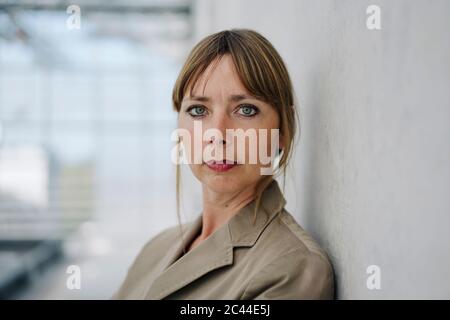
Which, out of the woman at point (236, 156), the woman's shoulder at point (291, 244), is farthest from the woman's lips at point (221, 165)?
the woman's shoulder at point (291, 244)

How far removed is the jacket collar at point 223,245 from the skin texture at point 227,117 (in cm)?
5

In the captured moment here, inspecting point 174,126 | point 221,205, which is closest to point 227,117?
point 221,205

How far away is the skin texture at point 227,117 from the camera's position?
3.24ft

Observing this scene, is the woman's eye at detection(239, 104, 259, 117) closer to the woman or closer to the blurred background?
the woman

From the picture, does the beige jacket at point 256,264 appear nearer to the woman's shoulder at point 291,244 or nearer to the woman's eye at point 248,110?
the woman's shoulder at point 291,244

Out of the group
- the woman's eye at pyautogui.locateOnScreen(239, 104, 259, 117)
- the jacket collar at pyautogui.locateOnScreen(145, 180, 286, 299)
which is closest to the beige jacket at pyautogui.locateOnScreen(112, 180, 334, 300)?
the jacket collar at pyautogui.locateOnScreen(145, 180, 286, 299)

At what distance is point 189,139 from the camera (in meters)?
1.08

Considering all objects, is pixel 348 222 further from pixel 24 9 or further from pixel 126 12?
pixel 126 12

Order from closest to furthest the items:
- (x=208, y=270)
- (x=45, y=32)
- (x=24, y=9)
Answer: (x=208, y=270), (x=24, y=9), (x=45, y=32)

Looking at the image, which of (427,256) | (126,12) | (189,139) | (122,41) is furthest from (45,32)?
(427,256)

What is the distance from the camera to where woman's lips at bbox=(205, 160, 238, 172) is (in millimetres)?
1019

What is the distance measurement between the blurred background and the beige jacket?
5 cm
